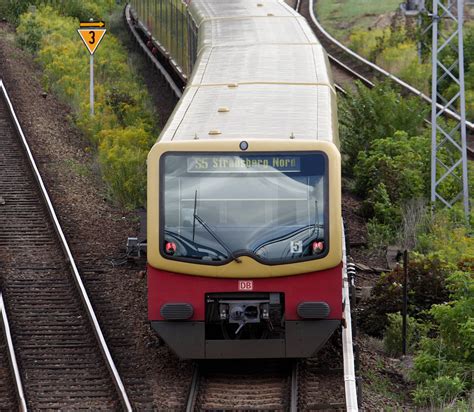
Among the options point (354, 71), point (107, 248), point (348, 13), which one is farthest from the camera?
point (348, 13)

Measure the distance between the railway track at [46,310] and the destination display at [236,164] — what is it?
6.91ft

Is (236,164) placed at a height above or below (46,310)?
above

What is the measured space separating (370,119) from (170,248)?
410 inches

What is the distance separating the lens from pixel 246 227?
35.3 feet

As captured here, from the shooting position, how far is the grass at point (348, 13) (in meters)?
41.1

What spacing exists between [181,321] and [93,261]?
421 cm

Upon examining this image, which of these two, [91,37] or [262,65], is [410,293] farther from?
[91,37]

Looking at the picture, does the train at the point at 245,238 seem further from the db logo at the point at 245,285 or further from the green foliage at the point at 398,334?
the green foliage at the point at 398,334

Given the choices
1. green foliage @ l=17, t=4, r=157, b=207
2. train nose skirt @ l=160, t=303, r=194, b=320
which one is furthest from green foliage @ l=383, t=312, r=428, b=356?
green foliage @ l=17, t=4, r=157, b=207

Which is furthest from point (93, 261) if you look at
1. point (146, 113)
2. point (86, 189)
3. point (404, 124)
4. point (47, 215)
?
point (146, 113)

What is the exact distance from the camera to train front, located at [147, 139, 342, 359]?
421 inches

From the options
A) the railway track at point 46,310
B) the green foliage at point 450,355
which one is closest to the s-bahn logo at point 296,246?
the green foliage at point 450,355

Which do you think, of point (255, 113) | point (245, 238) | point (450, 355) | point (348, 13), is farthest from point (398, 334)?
point (348, 13)

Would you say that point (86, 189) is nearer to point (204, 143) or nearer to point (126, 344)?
point (126, 344)
